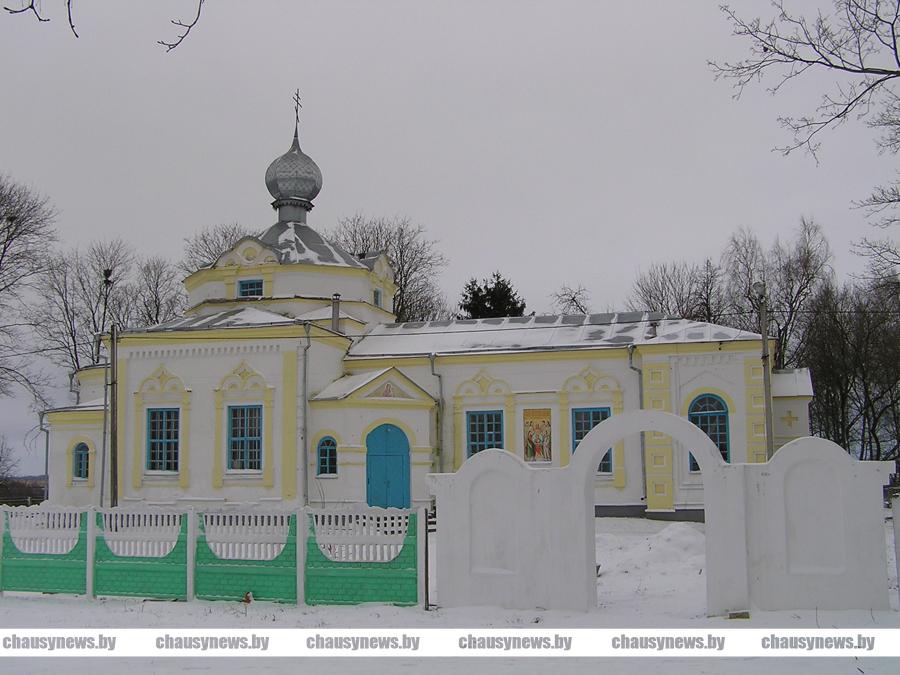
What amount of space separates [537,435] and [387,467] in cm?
365

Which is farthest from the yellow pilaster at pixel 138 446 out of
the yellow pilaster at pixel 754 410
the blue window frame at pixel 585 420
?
the yellow pilaster at pixel 754 410

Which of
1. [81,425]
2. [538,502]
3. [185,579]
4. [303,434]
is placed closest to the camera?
[538,502]

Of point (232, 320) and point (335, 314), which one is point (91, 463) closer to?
point (232, 320)

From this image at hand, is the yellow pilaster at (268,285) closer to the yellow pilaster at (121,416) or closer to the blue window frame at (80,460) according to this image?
the yellow pilaster at (121,416)

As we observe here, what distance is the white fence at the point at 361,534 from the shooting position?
10.2 m

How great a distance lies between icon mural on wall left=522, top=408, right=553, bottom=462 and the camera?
835 inches

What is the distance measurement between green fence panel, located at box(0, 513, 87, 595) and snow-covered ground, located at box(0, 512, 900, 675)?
6.2 inches

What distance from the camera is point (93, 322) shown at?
37.6 m

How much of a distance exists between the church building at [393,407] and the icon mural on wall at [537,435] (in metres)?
0.03

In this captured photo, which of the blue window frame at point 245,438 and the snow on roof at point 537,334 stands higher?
the snow on roof at point 537,334
